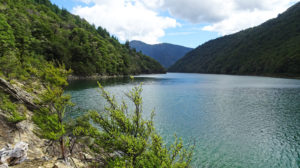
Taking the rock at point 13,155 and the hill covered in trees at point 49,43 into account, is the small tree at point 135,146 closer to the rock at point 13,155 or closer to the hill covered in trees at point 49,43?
the rock at point 13,155

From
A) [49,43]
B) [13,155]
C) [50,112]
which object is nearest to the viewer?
[13,155]

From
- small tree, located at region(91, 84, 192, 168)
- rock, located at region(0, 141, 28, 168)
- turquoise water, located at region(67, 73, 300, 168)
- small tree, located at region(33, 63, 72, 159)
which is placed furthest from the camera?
turquoise water, located at region(67, 73, 300, 168)

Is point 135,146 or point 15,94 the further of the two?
point 15,94

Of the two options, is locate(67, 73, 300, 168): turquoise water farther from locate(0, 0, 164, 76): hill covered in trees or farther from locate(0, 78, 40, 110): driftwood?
locate(0, 0, 164, 76): hill covered in trees

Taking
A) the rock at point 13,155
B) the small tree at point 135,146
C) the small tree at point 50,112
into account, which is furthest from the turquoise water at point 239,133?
the rock at point 13,155

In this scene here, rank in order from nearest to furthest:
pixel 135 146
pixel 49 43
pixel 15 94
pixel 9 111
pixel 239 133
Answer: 1. pixel 135 146
2. pixel 9 111
3. pixel 15 94
4. pixel 239 133
5. pixel 49 43

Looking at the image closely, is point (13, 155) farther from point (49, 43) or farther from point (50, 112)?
point (49, 43)

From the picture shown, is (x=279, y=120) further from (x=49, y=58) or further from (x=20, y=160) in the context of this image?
(x=49, y=58)

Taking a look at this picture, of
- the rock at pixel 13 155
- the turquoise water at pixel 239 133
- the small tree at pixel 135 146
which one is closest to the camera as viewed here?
the small tree at pixel 135 146

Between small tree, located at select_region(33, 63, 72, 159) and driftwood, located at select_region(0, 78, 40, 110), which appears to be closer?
small tree, located at select_region(33, 63, 72, 159)

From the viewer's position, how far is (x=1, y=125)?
14914 millimetres

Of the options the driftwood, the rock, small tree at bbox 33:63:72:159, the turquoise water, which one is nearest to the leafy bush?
the driftwood

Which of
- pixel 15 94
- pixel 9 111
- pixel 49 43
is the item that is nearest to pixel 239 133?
pixel 9 111

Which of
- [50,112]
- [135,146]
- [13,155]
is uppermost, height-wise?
[50,112]
